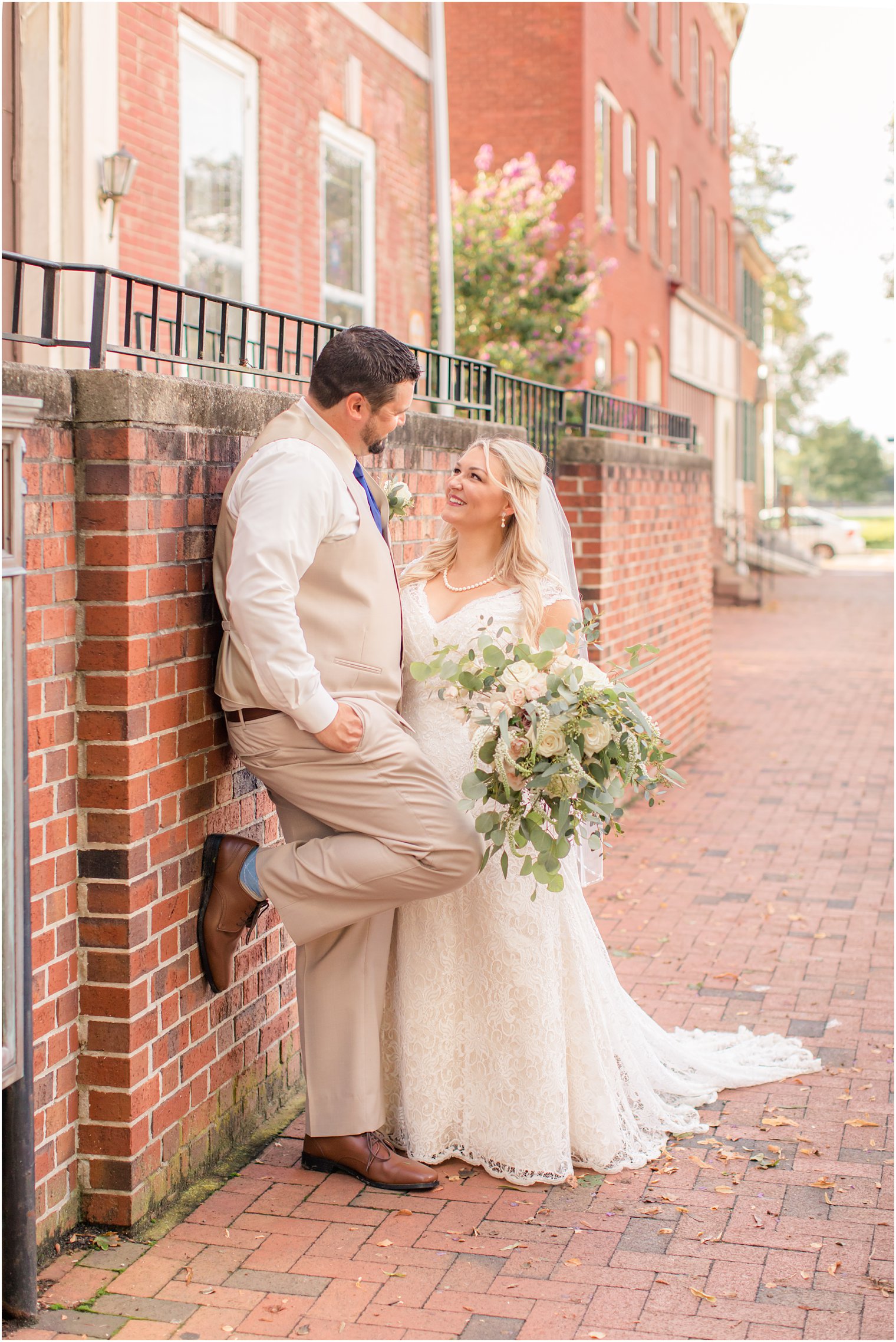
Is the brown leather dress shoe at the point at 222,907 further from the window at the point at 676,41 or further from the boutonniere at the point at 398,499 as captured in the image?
the window at the point at 676,41

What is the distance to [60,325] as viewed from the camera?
25.8 ft

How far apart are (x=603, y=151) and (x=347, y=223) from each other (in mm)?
10797

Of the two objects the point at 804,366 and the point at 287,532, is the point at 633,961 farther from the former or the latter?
the point at 804,366

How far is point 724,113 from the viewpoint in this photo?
33.2 metres

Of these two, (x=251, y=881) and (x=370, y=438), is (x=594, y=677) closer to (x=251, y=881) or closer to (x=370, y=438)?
(x=370, y=438)

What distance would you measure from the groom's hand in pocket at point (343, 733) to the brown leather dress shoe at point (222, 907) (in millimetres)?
486

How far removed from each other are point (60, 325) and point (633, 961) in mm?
4518

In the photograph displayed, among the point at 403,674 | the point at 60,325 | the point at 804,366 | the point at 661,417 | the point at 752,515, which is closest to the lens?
the point at 403,674

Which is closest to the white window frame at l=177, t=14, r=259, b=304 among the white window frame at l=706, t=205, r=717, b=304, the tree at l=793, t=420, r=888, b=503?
the white window frame at l=706, t=205, r=717, b=304

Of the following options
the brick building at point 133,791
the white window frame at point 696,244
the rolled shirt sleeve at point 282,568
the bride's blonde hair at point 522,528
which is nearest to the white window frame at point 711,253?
the white window frame at point 696,244

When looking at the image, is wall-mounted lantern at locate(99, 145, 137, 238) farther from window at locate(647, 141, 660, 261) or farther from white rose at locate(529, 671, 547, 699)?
window at locate(647, 141, 660, 261)

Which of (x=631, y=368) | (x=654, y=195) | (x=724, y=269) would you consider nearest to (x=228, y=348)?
(x=631, y=368)

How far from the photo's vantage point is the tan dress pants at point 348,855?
3.79m

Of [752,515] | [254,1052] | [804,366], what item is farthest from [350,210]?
[804,366]
